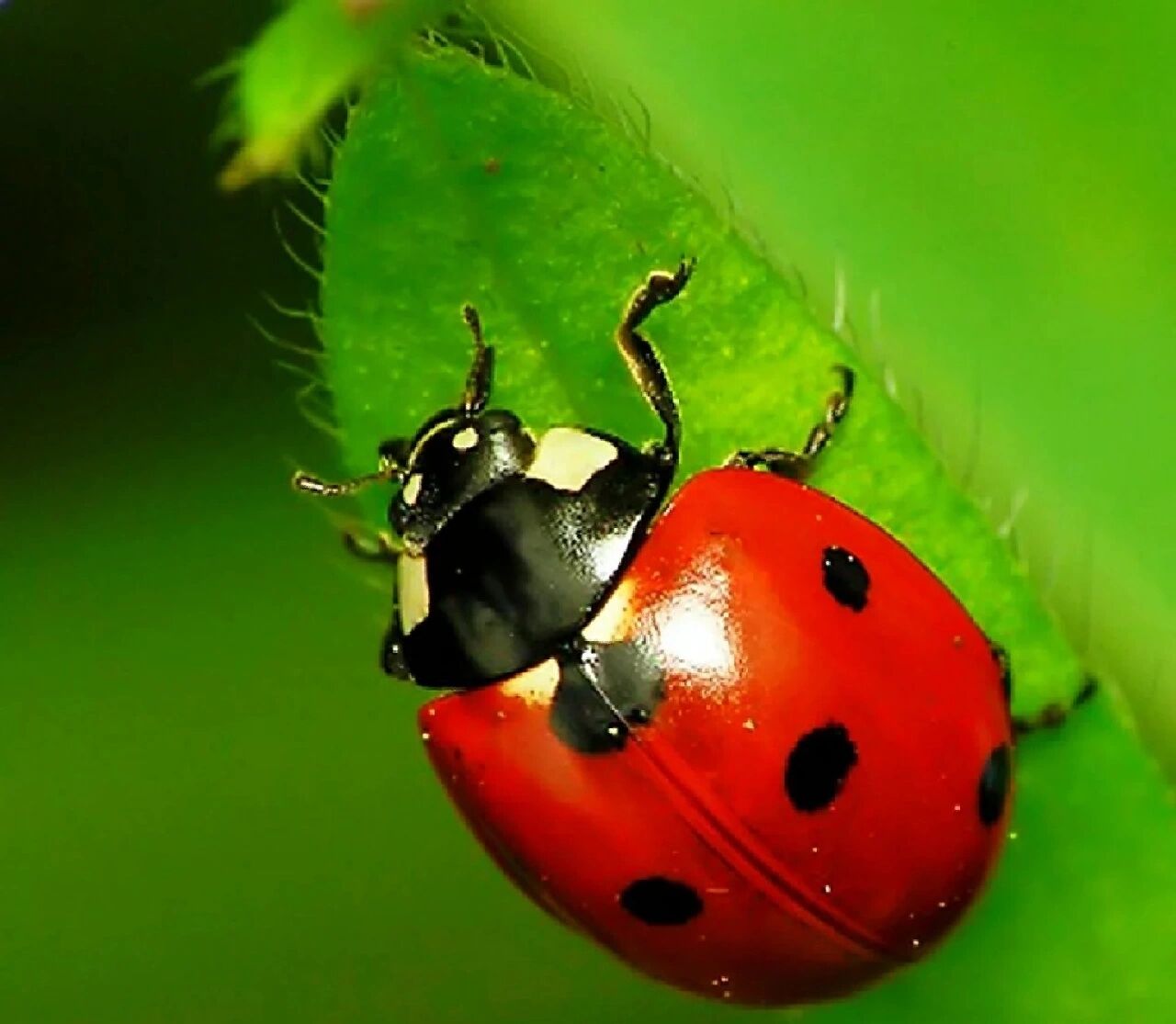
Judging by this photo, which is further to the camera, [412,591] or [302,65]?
[412,591]

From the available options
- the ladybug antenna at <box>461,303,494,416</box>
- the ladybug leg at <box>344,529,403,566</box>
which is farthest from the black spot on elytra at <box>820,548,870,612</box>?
the ladybug leg at <box>344,529,403,566</box>

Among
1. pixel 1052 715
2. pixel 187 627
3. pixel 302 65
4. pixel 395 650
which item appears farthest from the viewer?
pixel 187 627

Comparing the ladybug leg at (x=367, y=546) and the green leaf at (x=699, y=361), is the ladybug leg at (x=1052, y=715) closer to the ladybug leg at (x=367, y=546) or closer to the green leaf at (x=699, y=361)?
the green leaf at (x=699, y=361)

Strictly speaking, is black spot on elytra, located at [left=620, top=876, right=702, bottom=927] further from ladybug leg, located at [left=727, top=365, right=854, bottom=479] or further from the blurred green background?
the blurred green background

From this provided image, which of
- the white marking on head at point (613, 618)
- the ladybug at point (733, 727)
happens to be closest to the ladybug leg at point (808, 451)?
the ladybug at point (733, 727)

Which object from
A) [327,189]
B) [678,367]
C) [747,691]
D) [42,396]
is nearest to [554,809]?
[747,691]

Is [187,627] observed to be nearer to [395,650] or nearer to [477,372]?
[395,650]

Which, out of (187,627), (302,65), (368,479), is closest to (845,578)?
(368,479)

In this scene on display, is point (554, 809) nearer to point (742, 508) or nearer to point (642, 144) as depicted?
point (742, 508)
